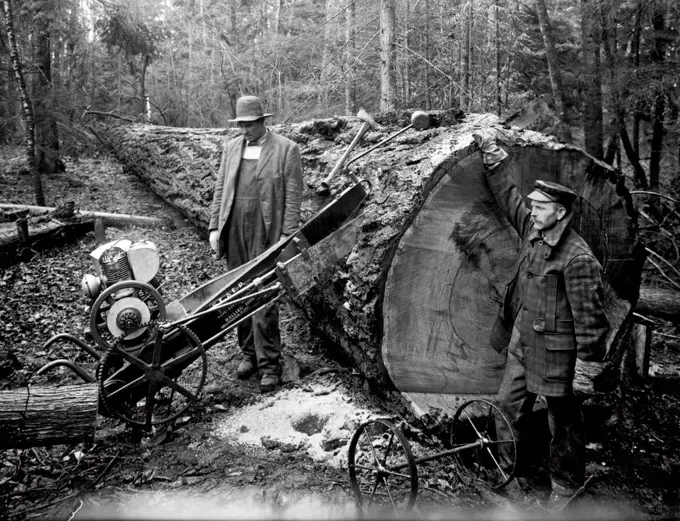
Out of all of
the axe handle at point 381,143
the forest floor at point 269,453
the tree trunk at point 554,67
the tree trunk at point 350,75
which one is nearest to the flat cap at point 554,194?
the axe handle at point 381,143

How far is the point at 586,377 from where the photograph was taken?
4.03m

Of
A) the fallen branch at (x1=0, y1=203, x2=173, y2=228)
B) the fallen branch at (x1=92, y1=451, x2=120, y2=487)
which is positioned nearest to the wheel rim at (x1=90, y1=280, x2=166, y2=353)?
the fallen branch at (x1=92, y1=451, x2=120, y2=487)

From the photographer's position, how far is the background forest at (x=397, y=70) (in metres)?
7.81

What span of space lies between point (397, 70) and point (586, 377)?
6560mm

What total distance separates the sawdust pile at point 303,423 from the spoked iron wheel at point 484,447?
0.63m

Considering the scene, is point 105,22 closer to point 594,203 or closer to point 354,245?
point 354,245

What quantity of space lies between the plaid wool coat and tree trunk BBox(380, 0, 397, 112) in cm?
585

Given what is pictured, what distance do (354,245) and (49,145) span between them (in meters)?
8.07

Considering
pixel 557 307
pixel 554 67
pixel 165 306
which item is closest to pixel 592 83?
pixel 554 67

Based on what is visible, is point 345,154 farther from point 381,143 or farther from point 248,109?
point 248,109

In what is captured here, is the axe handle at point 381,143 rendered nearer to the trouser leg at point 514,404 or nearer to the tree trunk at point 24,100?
the trouser leg at point 514,404

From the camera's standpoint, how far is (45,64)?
9.61 m

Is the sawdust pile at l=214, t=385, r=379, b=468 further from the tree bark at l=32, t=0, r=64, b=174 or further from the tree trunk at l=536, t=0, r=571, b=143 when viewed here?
the tree bark at l=32, t=0, r=64, b=174

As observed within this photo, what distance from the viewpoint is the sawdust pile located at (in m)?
3.49
